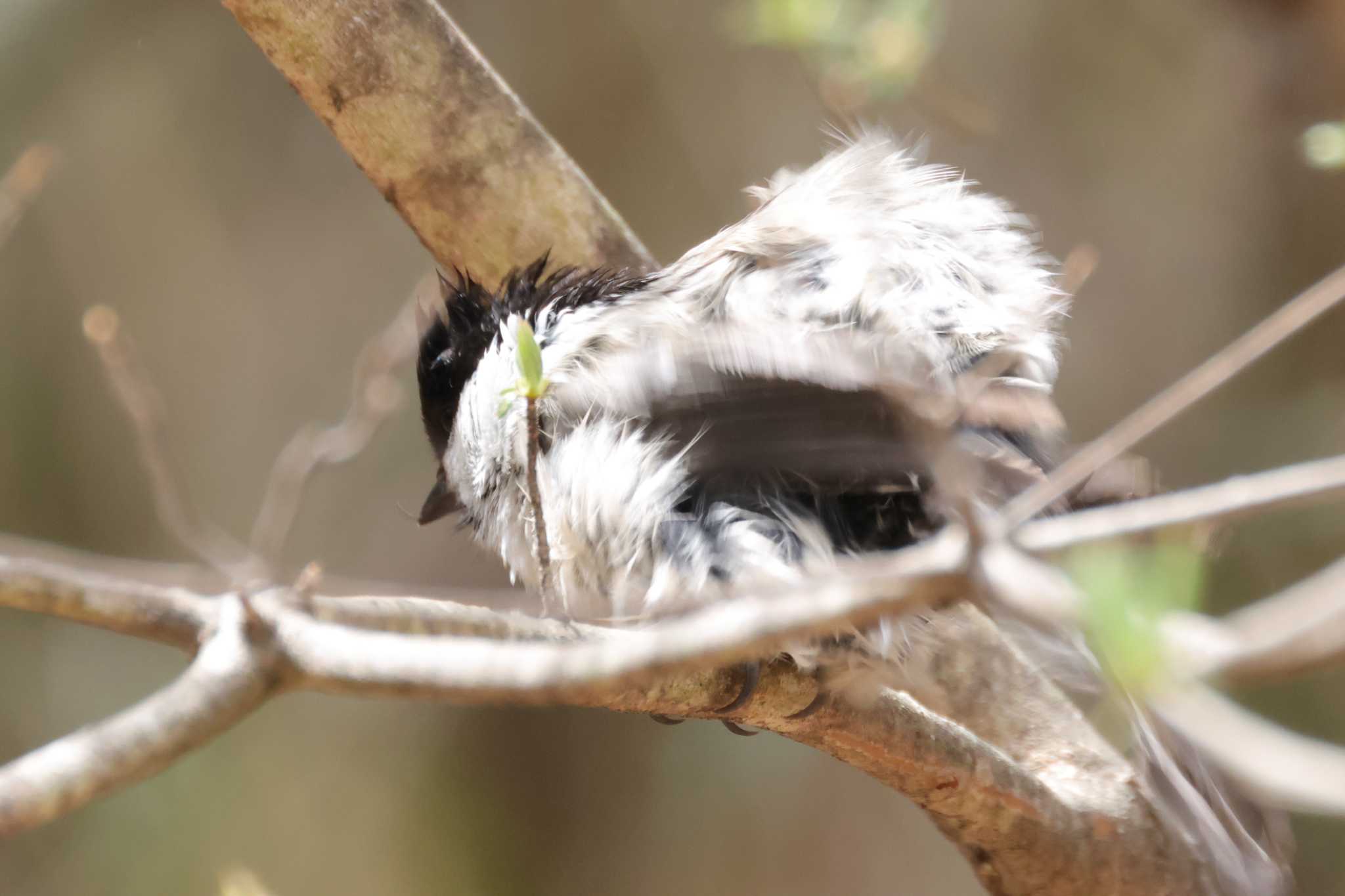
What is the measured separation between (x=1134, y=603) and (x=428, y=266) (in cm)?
260

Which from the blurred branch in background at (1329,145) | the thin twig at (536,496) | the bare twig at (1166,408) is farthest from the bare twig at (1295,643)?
the blurred branch in background at (1329,145)

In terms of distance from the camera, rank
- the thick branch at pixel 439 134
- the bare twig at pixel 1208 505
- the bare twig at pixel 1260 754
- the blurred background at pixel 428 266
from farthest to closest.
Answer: the blurred background at pixel 428 266
the thick branch at pixel 439 134
the bare twig at pixel 1208 505
the bare twig at pixel 1260 754

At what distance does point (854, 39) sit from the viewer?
1123 mm

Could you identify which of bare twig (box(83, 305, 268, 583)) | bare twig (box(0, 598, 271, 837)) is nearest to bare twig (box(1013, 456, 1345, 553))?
bare twig (box(0, 598, 271, 837))

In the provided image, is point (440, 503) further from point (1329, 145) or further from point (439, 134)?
point (1329, 145)

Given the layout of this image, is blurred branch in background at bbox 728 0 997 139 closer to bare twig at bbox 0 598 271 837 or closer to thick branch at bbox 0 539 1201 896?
thick branch at bbox 0 539 1201 896

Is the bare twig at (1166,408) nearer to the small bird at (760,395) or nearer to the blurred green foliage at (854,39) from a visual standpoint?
the small bird at (760,395)

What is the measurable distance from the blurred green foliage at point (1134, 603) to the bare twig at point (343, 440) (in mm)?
605

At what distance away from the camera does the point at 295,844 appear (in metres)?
2.71

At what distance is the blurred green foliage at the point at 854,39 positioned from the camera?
1.08 meters

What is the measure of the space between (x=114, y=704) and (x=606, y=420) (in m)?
1.95

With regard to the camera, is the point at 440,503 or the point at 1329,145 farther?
the point at 440,503

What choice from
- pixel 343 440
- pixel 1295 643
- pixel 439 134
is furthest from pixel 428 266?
pixel 1295 643

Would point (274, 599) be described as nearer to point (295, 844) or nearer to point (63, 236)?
point (295, 844)
